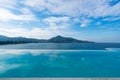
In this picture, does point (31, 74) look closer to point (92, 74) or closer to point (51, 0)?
point (92, 74)

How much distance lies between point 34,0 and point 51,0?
38.3 inches

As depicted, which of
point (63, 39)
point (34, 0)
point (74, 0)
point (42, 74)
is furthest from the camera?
point (63, 39)

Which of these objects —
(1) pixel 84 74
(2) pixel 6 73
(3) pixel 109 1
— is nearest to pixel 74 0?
(3) pixel 109 1

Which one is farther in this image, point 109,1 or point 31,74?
point 109,1

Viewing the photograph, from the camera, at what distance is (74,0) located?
6.82 metres

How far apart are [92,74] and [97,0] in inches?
148

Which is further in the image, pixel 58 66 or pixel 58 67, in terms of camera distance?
pixel 58 66

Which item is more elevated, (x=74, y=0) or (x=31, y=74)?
(x=74, y=0)

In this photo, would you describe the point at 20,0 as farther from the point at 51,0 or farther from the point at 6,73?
the point at 6,73

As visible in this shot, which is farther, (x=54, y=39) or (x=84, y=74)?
(x=54, y=39)

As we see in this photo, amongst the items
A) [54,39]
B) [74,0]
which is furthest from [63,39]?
[74,0]

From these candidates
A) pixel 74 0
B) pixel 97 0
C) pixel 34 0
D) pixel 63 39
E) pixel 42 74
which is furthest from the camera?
pixel 63 39

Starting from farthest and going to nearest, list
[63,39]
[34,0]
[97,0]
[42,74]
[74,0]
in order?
[63,39] < [74,0] < [97,0] < [34,0] < [42,74]

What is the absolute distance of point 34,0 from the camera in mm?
5832
